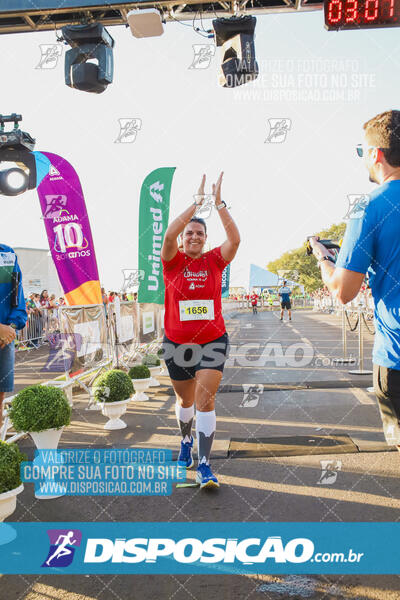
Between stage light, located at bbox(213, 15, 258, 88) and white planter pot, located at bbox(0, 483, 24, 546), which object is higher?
stage light, located at bbox(213, 15, 258, 88)

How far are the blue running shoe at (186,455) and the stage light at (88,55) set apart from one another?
4820mm

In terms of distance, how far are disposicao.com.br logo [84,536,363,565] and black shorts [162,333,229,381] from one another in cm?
138

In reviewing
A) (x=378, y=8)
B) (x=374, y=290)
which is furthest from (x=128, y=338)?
(x=374, y=290)

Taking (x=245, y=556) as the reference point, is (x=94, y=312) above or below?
above

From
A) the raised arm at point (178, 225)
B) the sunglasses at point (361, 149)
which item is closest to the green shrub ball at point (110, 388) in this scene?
the raised arm at point (178, 225)

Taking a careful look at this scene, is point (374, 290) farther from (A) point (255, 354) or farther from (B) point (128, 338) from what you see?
(A) point (255, 354)

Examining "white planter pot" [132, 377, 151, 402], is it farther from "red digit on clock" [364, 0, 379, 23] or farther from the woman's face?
"red digit on clock" [364, 0, 379, 23]

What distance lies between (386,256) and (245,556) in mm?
1899

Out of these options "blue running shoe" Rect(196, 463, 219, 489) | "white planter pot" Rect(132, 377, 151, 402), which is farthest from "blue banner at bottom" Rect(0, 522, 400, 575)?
"white planter pot" Rect(132, 377, 151, 402)

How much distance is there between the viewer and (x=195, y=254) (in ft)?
14.2

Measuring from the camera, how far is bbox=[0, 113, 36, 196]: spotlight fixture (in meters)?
8.31

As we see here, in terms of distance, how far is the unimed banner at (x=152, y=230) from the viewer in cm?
972

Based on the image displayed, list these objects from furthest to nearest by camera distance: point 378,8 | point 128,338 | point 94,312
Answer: point 128,338 < point 94,312 < point 378,8

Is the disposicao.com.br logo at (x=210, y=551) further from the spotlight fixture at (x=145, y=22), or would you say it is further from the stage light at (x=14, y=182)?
the stage light at (x=14, y=182)
